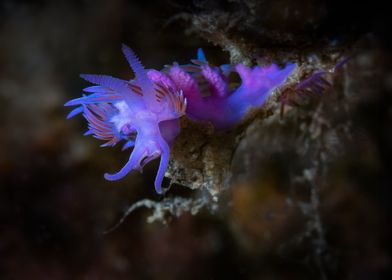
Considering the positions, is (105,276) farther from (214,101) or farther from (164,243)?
(214,101)

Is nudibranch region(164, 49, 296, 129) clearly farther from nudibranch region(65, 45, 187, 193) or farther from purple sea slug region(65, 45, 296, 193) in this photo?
nudibranch region(65, 45, 187, 193)

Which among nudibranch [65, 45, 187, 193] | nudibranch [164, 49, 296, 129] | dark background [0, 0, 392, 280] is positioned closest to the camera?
nudibranch [65, 45, 187, 193]

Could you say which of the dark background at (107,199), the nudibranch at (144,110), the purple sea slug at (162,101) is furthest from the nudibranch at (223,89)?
the dark background at (107,199)

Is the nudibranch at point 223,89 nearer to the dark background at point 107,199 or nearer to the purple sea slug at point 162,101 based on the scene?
the purple sea slug at point 162,101

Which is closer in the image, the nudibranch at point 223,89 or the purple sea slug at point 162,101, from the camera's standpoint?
the purple sea slug at point 162,101

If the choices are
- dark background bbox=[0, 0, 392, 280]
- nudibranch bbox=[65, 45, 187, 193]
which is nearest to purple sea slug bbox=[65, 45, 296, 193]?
nudibranch bbox=[65, 45, 187, 193]

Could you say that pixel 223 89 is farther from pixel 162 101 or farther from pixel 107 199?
pixel 107 199

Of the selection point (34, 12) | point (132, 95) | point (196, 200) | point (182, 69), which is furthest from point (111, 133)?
point (34, 12)
